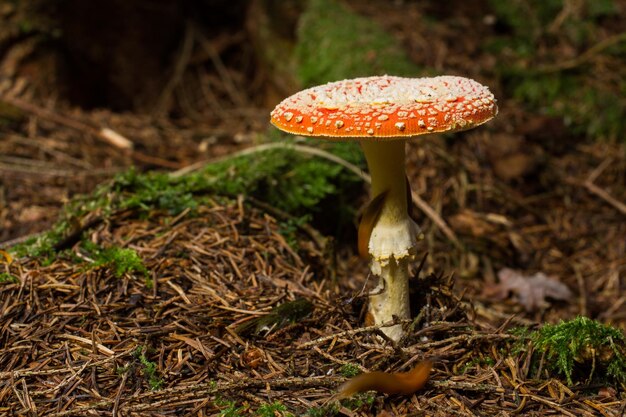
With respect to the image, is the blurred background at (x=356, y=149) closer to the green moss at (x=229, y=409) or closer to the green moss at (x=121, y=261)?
the green moss at (x=121, y=261)

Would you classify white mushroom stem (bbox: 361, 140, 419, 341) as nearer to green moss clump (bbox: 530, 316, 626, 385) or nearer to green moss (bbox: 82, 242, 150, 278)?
green moss clump (bbox: 530, 316, 626, 385)

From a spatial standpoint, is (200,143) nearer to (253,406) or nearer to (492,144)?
(492,144)

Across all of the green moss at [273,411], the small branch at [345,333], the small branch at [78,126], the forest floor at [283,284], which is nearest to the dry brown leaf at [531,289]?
the forest floor at [283,284]

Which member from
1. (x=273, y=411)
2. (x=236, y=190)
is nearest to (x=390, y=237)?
(x=273, y=411)

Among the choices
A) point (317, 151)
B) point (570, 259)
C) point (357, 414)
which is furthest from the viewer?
point (570, 259)

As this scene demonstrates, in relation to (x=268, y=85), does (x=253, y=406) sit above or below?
below

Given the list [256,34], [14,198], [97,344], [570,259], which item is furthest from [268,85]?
[97,344]

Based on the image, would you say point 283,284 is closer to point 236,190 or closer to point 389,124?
point 236,190
